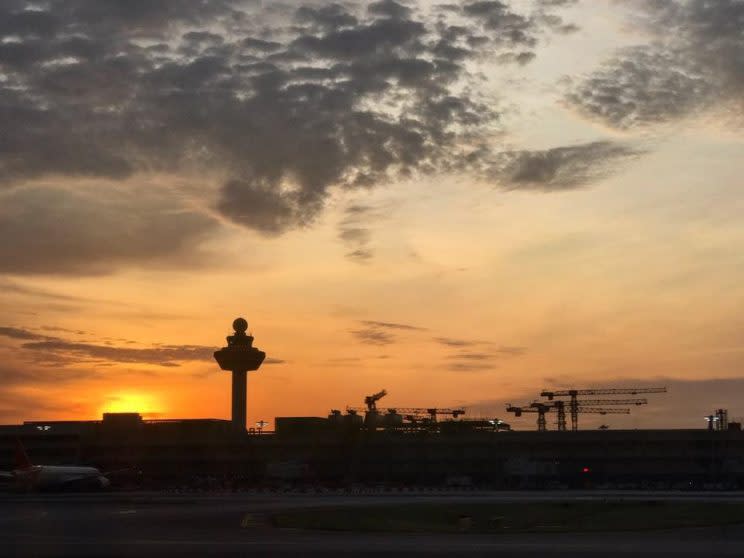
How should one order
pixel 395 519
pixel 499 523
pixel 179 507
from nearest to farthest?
1. pixel 499 523
2. pixel 395 519
3. pixel 179 507

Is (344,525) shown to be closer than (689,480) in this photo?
Yes

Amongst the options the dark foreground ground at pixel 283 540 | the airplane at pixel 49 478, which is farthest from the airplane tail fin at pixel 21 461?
the dark foreground ground at pixel 283 540

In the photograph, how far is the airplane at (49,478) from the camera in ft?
458

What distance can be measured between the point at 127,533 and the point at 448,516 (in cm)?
3355

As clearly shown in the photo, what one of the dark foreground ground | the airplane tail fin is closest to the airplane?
the airplane tail fin

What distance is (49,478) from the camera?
14125 cm

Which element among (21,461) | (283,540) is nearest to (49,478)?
(21,461)

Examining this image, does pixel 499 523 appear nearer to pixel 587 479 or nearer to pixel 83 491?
pixel 83 491

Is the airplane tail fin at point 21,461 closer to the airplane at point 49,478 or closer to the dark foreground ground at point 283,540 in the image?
the airplane at point 49,478

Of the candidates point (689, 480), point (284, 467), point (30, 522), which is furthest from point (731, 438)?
point (30, 522)

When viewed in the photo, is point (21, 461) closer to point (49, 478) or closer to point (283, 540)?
point (49, 478)

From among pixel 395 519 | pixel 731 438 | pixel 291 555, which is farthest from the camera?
pixel 731 438

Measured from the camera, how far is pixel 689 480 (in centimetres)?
19162

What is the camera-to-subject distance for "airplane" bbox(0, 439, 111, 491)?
13975cm
